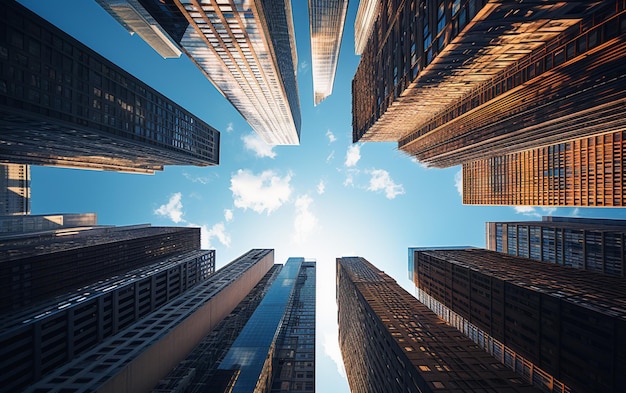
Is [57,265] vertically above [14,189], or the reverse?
[14,189]

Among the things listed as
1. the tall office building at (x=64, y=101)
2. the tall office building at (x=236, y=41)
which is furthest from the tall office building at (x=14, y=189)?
the tall office building at (x=236, y=41)

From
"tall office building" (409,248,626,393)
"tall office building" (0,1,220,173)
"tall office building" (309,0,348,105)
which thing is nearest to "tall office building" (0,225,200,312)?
"tall office building" (0,1,220,173)

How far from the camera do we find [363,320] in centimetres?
9669

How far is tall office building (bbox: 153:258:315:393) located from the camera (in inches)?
2596

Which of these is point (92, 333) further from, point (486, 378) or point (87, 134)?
point (486, 378)

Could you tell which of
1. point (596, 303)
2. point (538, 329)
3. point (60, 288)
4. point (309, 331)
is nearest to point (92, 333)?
point (60, 288)

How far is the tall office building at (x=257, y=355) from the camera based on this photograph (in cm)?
6594

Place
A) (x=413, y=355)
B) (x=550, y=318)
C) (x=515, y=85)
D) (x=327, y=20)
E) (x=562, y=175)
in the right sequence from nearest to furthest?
(x=413, y=355), (x=515, y=85), (x=550, y=318), (x=562, y=175), (x=327, y=20)

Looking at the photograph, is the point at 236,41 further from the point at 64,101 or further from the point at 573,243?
the point at 573,243

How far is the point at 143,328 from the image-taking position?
248ft

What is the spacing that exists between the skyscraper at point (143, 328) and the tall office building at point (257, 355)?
479 centimetres

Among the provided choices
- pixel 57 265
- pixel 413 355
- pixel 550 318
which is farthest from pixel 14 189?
pixel 550 318

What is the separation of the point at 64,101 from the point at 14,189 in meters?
197

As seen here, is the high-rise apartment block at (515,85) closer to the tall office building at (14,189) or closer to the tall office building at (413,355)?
the tall office building at (413,355)
